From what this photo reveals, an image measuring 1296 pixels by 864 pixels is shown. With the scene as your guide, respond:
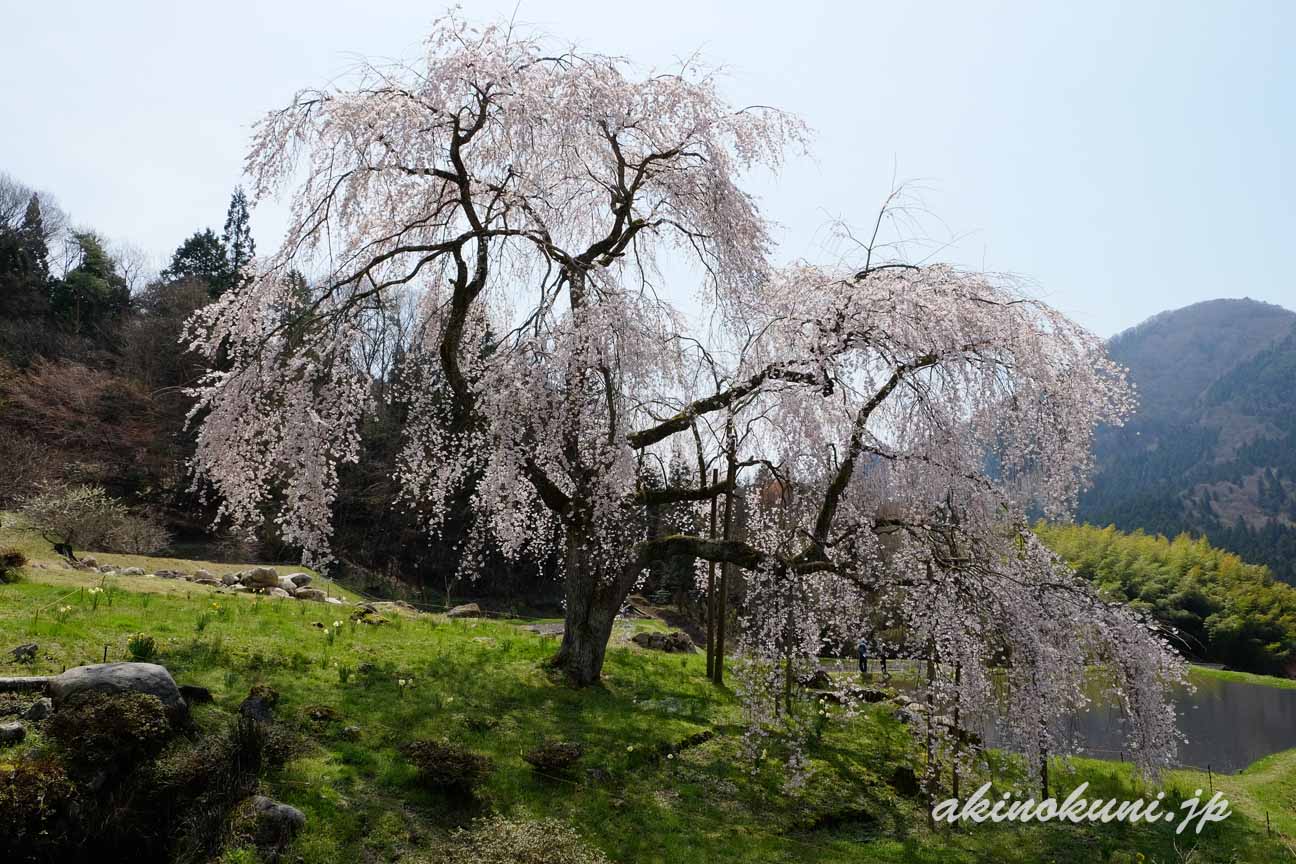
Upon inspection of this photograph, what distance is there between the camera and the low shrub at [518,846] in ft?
17.6

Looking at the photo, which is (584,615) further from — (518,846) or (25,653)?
(25,653)

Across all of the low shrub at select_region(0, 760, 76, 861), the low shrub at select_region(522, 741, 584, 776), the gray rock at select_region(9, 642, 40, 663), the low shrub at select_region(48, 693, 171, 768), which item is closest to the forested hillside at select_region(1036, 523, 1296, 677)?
the low shrub at select_region(522, 741, 584, 776)

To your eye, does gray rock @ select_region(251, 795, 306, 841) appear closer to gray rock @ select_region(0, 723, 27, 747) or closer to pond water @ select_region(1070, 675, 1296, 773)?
gray rock @ select_region(0, 723, 27, 747)

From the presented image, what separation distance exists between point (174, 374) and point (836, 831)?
29.6 metres

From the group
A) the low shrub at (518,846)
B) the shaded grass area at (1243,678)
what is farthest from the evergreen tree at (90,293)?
the shaded grass area at (1243,678)

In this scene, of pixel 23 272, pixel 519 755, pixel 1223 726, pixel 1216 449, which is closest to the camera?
pixel 519 755

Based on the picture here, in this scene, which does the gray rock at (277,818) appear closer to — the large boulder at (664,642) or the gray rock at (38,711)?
the gray rock at (38,711)

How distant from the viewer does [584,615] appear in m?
10.5

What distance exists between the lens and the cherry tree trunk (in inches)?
410

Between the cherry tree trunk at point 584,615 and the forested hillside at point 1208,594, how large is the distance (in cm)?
3333

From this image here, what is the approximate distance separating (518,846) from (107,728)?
321 cm

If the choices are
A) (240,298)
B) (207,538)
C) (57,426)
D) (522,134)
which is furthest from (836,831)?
(57,426)

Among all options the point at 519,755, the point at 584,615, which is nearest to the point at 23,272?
the point at 584,615

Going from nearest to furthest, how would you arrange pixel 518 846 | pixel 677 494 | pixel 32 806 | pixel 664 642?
pixel 32 806, pixel 518 846, pixel 677 494, pixel 664 642
